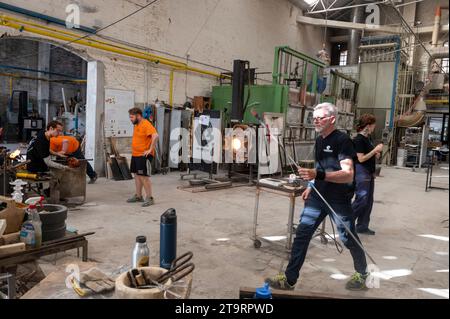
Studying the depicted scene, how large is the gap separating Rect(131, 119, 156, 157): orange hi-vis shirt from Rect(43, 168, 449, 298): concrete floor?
82 centimetres

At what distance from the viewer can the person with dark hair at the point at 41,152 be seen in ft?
15.3

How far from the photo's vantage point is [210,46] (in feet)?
32.1

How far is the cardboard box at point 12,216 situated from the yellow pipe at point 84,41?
4.59 metres

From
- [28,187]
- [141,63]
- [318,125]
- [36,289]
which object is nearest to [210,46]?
[141,63]

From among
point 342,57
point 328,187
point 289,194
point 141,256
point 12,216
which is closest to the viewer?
point 141,256

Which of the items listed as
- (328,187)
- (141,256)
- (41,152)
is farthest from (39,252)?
(41,152)

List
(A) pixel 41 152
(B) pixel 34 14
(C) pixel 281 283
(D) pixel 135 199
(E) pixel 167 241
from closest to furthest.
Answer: (E) pixel 167 241 → (C) pixel 281 283 → (A) pixel 41 152 → (D) pixel 135 199 → (B) pixel 34 14

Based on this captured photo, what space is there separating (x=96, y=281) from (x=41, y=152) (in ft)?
11.8

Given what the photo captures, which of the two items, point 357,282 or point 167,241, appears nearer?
point 167,241

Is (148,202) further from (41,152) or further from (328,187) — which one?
(328,187)

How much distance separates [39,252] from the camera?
229 cm

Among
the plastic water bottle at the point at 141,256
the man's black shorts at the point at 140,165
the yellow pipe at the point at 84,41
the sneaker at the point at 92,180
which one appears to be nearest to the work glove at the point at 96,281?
the plastic water bottle at the point at 141,256
